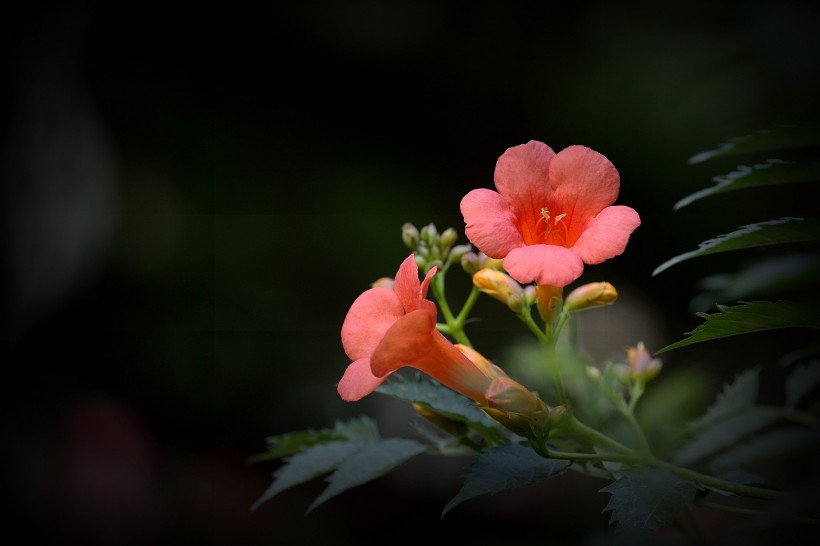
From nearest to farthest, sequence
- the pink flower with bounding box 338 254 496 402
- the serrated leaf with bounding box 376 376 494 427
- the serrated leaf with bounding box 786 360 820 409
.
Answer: the pink flower with bounding box 338 254 496 402
the serrated leaf with bounding box 376 376 494 427
the serrated leaf with bounding box 786 360 820 409

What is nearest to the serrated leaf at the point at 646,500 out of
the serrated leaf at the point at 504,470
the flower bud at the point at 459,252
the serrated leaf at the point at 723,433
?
the serrated leaf at the point at 504,470

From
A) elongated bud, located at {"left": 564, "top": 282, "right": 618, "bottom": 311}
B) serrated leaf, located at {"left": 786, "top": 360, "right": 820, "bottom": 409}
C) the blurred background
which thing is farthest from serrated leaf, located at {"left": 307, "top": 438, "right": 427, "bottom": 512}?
the blurred background

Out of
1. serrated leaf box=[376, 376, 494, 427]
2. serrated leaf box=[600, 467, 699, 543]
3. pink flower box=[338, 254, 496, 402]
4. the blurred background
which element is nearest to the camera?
serrated leaf box=[600, 467, 699, 543]

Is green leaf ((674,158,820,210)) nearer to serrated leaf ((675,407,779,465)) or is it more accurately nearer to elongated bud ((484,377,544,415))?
elongated bud ((484,377,544,415))

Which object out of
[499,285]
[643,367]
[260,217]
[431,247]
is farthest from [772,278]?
[260,217]

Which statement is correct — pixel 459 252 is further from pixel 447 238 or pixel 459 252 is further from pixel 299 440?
pixel 299 440

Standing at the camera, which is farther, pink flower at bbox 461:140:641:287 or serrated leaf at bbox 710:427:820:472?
serrated leaf at bbox 710:427:820:472

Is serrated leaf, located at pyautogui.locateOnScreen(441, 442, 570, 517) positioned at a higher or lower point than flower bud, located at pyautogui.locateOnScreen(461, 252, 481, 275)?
lower
